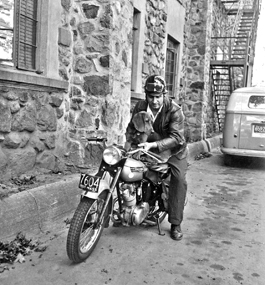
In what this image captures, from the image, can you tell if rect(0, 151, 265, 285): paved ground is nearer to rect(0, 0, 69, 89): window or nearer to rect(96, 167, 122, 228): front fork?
rect(96, 167, 122, 228): front fork

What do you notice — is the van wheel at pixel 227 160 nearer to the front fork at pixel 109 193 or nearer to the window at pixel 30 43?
the window at pixel 30 43

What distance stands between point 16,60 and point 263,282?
399 cm

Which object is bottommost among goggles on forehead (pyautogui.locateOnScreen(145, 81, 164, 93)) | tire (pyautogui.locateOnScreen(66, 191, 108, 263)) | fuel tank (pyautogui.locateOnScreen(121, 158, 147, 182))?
tire (pyautogui.locateOnScreen(66, 191, 108, 263))

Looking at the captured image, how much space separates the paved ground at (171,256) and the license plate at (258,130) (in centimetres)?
363

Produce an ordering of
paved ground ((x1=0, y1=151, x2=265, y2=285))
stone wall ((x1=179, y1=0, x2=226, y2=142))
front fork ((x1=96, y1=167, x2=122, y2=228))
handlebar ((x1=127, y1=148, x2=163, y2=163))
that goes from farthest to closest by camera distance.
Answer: stone wall ((x1=179, y1=0, x2=226, y2=142))
handlebar ((x1=127, y1=148, x2=163, y2=163))
front fork ((x1=96, y1=167, x2=122, y2=228))
paved ground ((x1=0, y1=151, x2=265, y2=285))

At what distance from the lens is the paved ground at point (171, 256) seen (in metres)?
3.30

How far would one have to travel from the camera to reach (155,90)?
4.10 m

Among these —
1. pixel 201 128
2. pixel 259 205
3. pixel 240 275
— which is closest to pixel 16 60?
pixel 240 275

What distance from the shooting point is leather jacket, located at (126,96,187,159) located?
414 cm

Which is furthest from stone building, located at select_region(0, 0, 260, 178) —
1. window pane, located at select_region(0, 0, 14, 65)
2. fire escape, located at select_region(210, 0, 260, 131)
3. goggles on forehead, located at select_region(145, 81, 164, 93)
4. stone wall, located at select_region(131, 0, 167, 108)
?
fire escape, located at select_region(210, 0, 260, 131)

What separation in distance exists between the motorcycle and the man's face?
0.56 m

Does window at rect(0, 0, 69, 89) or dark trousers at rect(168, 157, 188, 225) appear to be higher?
window at rect(0, 0, 69, 89)

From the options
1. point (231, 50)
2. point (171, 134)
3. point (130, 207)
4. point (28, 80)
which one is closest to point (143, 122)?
point (171, 134)

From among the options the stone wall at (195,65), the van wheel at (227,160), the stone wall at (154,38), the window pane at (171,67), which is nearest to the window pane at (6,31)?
the stone wall at (154,38)
